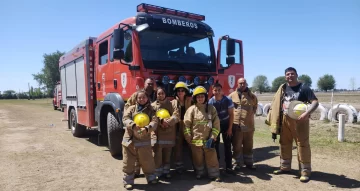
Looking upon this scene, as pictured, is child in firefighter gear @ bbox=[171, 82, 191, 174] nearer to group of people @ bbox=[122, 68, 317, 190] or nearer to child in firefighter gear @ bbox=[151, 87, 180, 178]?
group of people @ bbox=[122, 68, 317, 190]

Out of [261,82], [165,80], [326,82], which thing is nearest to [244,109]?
[165,80]

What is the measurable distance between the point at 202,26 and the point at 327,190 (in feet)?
12.6

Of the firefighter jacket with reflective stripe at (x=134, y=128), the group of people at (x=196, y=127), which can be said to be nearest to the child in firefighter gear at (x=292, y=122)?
the group of people at (x=196, y=127)

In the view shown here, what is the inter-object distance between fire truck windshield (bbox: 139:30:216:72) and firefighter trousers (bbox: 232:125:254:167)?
4.93 feet

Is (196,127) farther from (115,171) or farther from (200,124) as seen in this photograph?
(115,171)

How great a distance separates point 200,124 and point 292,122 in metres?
1.55

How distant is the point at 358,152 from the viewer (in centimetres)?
627

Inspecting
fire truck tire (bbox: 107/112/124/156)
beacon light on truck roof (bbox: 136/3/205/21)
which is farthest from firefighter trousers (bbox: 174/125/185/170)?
beacon light on truck roof (bbox: 136/3/205/21)

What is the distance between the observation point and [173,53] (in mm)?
5570

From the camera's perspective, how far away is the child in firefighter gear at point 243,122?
5.12 m

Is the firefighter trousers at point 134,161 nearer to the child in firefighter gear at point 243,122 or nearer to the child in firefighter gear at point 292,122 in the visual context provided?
the child in firefighter gear at point 243,122

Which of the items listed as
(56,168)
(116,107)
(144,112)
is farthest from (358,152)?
(56,168)

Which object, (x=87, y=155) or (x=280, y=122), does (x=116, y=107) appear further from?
(x=280, y=122)

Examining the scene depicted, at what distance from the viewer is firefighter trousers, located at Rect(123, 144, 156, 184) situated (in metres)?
4.30
